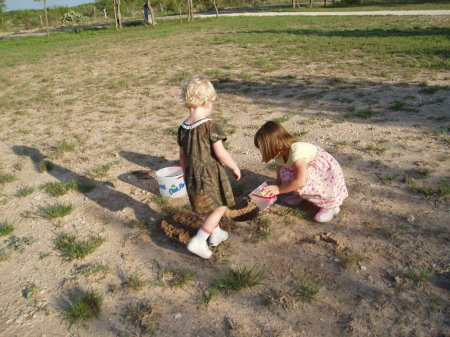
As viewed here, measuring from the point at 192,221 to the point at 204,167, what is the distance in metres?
0.77

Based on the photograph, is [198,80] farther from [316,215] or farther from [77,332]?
[77,332]

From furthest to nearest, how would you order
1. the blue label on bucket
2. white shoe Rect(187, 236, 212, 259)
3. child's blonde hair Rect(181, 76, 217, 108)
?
the blue label on bucket < white shoe Rect(187, 236, 212, 259) < child's blonde hair Rect(181, 76, 217, 108)

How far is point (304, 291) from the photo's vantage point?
7.67ft

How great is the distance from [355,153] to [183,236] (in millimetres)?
2374

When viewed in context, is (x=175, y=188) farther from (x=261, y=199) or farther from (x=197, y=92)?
(x=197, y=92)

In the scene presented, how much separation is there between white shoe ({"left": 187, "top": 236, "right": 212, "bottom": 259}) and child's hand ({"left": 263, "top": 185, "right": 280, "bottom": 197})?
2.26 ft

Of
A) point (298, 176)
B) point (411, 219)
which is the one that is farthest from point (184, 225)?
point (411, 219)

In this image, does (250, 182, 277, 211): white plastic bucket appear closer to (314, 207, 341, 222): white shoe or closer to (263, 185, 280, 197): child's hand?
(263, 185, 280, 197): child's hand

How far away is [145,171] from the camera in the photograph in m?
4.20

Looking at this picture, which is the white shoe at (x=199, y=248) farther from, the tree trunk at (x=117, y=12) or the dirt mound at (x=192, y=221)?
the tree trunk at (x=117, y=12)

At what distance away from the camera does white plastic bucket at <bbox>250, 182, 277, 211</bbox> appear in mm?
3137

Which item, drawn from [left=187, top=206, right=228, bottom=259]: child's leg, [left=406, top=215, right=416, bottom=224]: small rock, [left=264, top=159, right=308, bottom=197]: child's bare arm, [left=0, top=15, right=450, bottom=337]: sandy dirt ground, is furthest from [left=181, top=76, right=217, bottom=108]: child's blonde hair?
[left=406, top=215, right=416, bottom=224]: small rock

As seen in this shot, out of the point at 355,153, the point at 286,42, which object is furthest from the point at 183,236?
the point at 286,42

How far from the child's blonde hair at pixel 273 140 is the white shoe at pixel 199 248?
32.6 inches
